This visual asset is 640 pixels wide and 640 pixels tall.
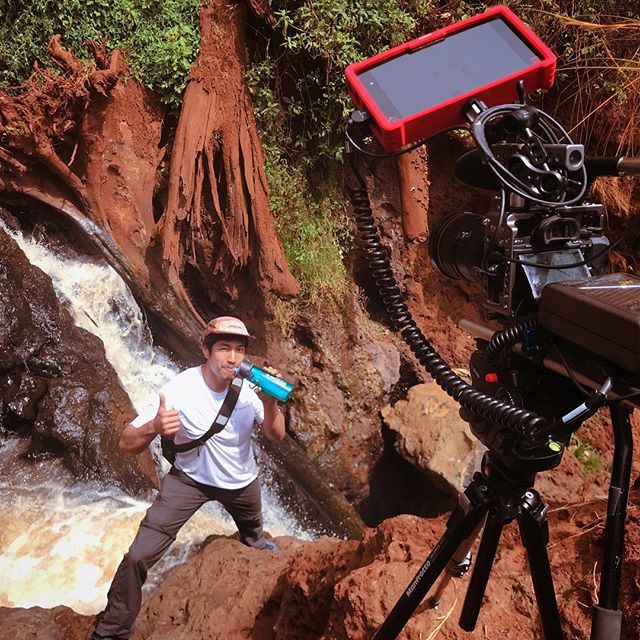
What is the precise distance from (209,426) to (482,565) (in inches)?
55.4

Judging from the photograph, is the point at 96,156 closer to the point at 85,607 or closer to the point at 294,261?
the point at 294,261

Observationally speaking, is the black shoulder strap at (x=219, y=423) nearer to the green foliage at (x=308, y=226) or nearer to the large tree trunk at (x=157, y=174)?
the large tree trunk at (x=157, y=174)

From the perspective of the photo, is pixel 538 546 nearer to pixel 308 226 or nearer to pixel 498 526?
pixel 498 526

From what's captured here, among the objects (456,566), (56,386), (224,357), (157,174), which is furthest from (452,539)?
(157,174)

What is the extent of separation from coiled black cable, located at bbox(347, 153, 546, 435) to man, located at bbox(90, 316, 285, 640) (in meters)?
1.17

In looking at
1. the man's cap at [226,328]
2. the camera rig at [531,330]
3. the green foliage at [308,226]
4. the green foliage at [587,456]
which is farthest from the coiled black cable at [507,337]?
the green foliage at [587,456]

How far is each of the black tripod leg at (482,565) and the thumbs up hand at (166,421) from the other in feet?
4.21

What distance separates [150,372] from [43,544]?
1164 millimetres

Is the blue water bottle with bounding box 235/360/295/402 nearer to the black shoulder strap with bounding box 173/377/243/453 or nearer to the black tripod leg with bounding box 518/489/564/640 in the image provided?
the black shoulder strap with bounding box 173/377/243/453

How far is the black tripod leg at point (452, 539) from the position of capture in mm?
1248

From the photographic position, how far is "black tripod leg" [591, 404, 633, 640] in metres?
1.04

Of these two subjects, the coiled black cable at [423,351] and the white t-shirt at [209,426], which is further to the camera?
the white t-shirt at [209,426]

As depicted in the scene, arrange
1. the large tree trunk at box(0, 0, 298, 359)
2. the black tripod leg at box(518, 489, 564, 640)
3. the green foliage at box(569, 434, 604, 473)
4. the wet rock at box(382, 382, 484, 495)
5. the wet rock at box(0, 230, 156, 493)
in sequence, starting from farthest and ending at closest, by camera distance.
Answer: the green foliage at box(569, 434, 604, 473), the wet rock at box(382, 382, 484, 495), the large tree trunk at box(0, 0, 298, 359), the wet rock at box(0, 230, 156, 493), the black tripod leg at box(518, 489, 564, 640)

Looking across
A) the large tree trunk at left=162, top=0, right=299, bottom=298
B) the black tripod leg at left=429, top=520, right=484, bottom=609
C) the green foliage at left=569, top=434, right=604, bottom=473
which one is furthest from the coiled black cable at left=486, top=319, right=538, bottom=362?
the green foliage at left=569, top=434, right=604, bottom=473
